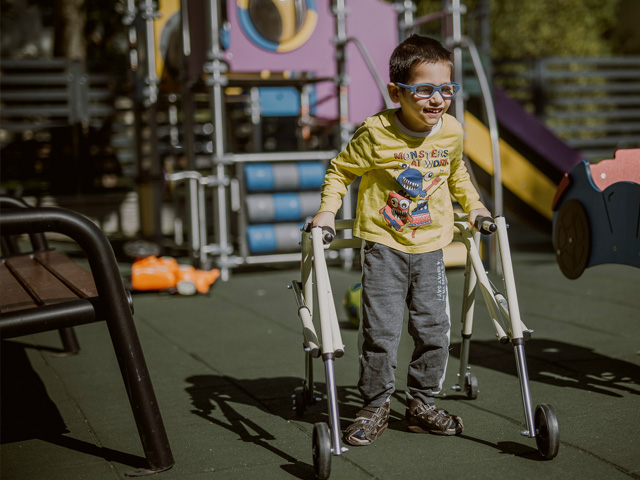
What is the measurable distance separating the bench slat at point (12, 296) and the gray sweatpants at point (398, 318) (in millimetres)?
1244

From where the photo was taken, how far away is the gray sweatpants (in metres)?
3.32

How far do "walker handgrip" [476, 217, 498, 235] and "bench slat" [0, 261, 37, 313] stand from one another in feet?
5.31

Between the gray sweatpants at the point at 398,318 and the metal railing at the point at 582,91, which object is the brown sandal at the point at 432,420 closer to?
the gray sweatpants at the point at 398,318

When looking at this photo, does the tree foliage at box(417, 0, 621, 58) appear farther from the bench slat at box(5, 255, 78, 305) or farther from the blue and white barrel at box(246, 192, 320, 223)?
the bench slat at box(5, 255, 78, 305)

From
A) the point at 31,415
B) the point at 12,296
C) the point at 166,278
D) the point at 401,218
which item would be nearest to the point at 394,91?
the point at 401,218

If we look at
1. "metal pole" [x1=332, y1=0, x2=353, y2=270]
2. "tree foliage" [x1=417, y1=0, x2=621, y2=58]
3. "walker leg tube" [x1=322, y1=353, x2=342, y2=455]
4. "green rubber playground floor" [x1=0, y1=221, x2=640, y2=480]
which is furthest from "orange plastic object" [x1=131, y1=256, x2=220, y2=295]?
"tree foliage" [x1=417, y1=0, x2=621, y2=58]

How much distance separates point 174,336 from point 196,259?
260 centimetres

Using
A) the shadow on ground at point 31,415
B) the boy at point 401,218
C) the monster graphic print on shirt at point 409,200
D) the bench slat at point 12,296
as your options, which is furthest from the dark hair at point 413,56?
the shadow on ground at point 31,415

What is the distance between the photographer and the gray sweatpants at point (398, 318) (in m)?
3.32

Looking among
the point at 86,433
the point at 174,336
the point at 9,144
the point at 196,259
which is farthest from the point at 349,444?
the point at 9,144

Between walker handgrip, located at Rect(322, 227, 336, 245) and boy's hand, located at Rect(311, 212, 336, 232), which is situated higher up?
boy's hand, located at Rect(311, 212, 336, 232)

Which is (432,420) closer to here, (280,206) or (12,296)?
(12,296)

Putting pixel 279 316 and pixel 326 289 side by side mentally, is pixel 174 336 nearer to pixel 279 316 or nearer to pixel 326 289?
pixel 279 316

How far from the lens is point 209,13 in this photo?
7.54 m
